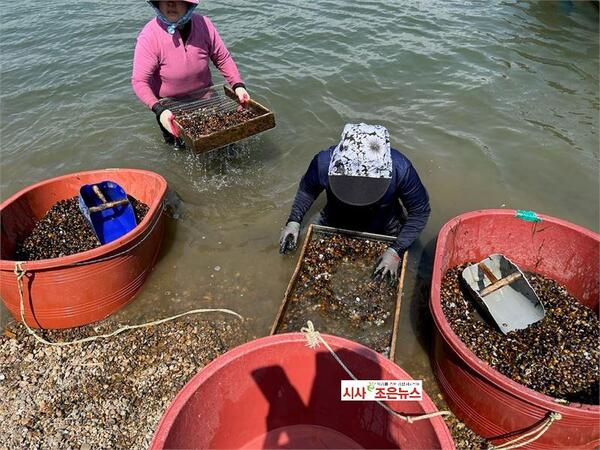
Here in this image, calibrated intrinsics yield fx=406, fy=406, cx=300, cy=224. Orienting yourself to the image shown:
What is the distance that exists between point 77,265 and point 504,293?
3.46 m

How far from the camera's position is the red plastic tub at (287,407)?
78.7 inches

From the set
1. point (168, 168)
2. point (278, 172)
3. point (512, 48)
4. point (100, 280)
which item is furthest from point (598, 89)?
point (100, 280)

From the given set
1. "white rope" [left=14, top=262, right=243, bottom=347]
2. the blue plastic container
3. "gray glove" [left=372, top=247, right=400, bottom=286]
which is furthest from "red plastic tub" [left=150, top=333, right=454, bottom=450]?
the blue plastic container

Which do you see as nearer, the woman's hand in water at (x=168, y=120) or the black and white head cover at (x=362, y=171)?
the black and white head cover at (x=362, y=171)

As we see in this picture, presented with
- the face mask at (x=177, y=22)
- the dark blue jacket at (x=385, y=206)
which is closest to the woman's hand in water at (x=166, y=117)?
the face mask at (x=177, y=22)

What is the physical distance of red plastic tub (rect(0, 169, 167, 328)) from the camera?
3.25 metres

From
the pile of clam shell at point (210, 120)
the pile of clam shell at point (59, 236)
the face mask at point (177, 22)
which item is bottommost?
the pile of clam shell at point (59, 236)

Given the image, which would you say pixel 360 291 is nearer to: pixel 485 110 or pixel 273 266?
pixel 273 266

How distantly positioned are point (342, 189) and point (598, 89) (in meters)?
6.38

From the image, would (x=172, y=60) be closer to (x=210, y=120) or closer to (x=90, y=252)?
(x=210, y=120)

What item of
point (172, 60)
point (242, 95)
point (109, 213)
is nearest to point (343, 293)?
point (109, 213)

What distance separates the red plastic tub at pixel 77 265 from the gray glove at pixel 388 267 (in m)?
2.08

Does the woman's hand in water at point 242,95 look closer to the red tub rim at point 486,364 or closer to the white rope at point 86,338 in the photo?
the white rope at point 86,338

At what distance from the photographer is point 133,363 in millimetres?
3305
